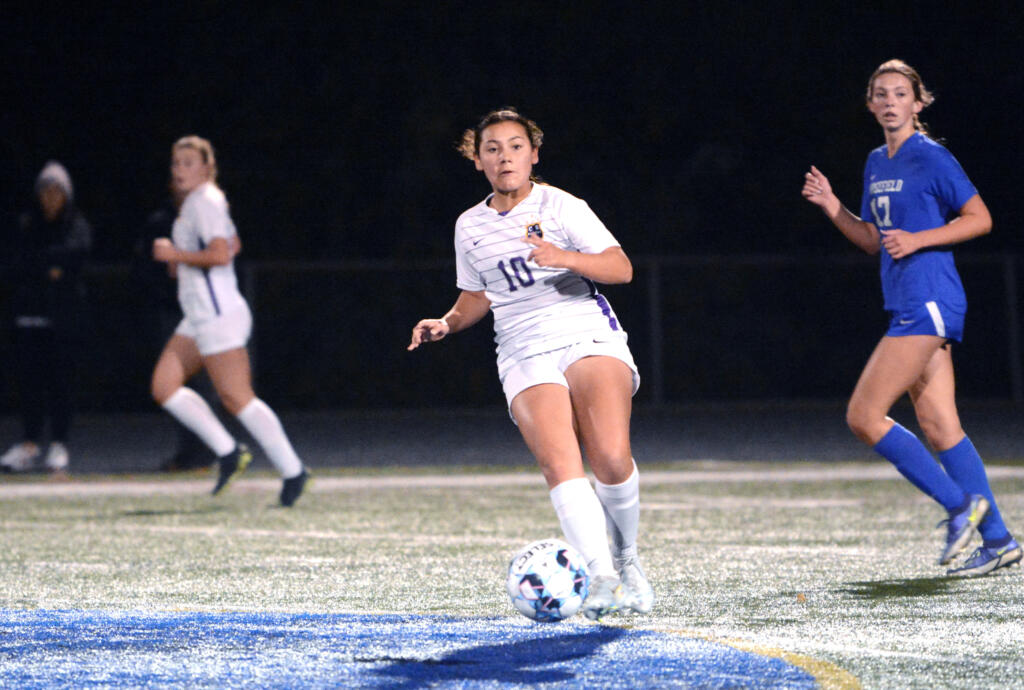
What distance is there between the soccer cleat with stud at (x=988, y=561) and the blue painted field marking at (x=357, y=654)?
1949mm

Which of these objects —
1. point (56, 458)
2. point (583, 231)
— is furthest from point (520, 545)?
point (56, 458)

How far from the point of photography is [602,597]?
5.68m

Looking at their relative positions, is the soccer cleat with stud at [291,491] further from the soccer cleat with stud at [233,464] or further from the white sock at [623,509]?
the white sock at [623,509]

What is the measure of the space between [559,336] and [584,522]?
2.23ft

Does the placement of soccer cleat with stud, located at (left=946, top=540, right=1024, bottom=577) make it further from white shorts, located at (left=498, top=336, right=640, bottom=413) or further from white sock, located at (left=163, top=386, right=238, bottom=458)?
white sock, located at (left=163, top=386, right=238, bottom=458)

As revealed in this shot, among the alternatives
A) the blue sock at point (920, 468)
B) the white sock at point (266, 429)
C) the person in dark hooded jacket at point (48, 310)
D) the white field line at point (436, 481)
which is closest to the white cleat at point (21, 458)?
the person in dark hooded jacket at point (48, 310)

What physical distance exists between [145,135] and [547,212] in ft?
55.3

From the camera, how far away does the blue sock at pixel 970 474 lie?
7285 mm

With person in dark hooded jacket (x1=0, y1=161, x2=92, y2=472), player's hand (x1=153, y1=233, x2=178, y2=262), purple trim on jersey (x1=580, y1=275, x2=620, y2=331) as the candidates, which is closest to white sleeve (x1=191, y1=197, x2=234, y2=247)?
player's hand (x1=153, y1=233, x2=178, y2=262)

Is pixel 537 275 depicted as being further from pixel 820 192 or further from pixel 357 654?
pixel 820 192

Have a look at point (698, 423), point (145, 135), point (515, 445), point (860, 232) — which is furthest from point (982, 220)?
point (145, 135)

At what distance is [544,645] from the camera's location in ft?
18.2

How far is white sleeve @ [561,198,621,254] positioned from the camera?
611 centimetres

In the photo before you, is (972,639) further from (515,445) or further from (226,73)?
(226,73)
